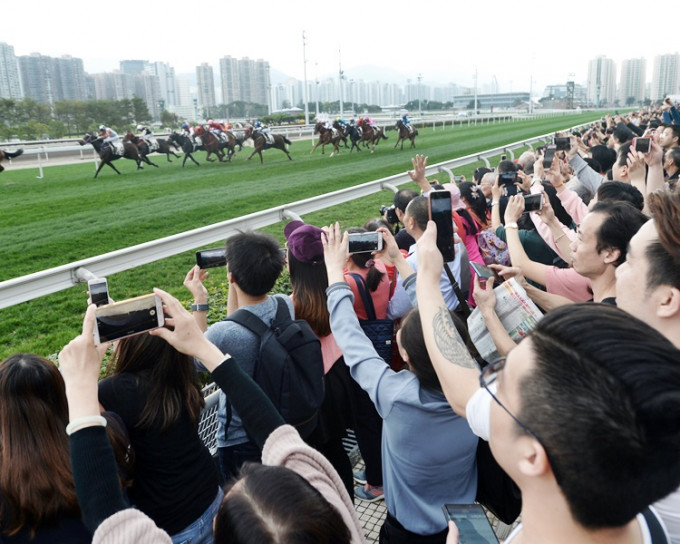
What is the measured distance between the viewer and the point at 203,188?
527 inches

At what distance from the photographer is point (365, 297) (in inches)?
111

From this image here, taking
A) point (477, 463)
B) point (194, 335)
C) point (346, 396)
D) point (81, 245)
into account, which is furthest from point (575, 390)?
point (81, 245)

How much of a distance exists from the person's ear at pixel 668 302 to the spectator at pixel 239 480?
102 centimetres

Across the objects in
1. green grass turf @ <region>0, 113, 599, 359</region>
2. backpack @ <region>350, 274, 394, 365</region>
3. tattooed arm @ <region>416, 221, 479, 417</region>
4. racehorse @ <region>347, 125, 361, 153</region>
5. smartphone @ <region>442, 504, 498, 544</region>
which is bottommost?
green grass turf @ <region>0, 113, 599, 359</region>

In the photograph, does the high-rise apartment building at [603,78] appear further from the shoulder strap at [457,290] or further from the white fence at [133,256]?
the shoulder strap at [457,290]

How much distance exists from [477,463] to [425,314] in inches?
31.3

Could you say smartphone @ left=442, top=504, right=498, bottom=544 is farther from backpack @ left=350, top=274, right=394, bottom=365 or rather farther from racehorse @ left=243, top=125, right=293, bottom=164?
racehorse @ left=243, top=125, right=293, bottom=164

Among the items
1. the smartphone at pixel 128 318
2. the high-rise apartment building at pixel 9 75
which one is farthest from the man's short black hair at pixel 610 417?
the high-rise apartment building at pixel 9 75

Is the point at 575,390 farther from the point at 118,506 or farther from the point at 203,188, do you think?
the point at 203,188

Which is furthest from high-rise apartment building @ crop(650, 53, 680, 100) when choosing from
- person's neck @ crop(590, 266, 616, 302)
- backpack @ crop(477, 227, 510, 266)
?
person's neck @ crop(590, 266, 616, 302)

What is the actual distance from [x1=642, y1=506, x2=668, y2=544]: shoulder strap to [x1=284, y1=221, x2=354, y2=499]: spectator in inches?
65.5

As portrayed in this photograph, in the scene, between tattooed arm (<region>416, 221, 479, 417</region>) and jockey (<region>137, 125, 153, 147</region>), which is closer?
tattooed arm (<region>416, 221, 479, 417</region>)

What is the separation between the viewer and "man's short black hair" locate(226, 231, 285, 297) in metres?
2.33

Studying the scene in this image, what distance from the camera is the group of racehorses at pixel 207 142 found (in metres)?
16.1
